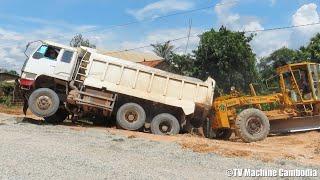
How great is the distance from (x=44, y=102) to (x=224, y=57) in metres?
19.7

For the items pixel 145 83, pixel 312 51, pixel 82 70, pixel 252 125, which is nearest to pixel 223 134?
pixel 252 125

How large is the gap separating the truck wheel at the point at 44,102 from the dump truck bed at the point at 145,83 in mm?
1310

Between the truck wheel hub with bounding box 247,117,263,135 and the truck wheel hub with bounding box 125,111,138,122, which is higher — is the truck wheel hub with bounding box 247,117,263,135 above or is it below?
above

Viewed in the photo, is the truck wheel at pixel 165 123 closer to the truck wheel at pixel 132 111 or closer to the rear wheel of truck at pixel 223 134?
the truck wheel at pixel 132 111

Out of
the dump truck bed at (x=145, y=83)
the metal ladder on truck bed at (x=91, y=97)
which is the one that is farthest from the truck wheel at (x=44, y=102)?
the dump truck bed at (x=145, y=83)

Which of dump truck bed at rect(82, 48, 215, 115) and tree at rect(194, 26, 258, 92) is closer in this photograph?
dump truck bed at rect(82, 48, 215, 115)

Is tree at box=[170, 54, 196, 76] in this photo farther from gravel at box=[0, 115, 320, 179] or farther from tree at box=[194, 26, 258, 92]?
gravel at box=[0, 115, 320, 179]

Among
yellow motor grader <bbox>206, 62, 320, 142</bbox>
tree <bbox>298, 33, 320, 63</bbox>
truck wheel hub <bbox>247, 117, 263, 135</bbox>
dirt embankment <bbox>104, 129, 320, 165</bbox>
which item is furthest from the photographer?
tree <bbox>298, 33, 320, 63</bbox>

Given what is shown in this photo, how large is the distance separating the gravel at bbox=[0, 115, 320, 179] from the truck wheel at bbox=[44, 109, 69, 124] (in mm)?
4854

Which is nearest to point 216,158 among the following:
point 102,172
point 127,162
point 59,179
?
point 127,162

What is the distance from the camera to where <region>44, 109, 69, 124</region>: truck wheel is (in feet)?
64.1

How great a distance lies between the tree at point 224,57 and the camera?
3531 centimetres

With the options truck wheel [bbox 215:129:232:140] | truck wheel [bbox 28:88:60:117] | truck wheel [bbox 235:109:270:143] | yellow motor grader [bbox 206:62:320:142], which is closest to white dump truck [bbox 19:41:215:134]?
truck wheel [bbox 28:88:60:117]

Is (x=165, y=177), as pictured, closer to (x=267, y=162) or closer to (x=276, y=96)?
(x=267, y=162)
